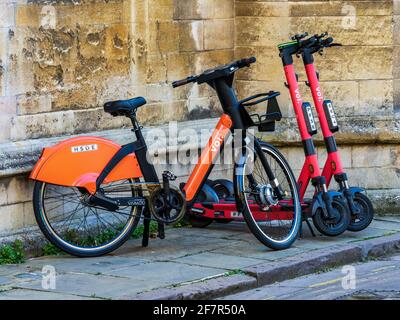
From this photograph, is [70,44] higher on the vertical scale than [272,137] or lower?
higher

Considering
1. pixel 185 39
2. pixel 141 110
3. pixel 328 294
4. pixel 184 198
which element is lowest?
pixel 328 294

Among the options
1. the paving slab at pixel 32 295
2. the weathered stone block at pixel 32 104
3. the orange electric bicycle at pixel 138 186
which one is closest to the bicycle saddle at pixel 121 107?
the orange electric bicycle at pixel 138 186

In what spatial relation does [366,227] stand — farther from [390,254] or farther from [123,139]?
[123,139]

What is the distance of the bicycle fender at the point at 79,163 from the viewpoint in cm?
880

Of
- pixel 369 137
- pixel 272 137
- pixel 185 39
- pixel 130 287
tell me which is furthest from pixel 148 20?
pixel 130 287

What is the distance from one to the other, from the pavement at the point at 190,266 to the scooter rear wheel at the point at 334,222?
93mm

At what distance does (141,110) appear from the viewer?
10250mm

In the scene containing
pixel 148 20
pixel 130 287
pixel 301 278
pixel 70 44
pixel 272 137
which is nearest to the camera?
pixel 130 287

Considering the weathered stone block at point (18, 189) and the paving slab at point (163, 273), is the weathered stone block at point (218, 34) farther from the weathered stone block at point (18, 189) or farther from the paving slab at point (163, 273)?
the paving slab at point (163, 273)

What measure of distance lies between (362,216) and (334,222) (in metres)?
0.32

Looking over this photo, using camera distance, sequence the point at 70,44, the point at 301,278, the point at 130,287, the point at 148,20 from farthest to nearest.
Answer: the point at 148,20 < the point at 70,44 < the point at 301,278 < the point at 130,287

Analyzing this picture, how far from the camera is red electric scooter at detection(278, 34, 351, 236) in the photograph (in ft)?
31.4

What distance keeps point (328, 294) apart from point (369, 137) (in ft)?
11.0

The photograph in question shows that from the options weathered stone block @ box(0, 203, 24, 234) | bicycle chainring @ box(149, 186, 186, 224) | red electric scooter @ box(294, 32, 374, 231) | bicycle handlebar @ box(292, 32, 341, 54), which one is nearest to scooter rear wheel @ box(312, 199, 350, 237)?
red electric scooter @ box(294, 32, 374, 231)
